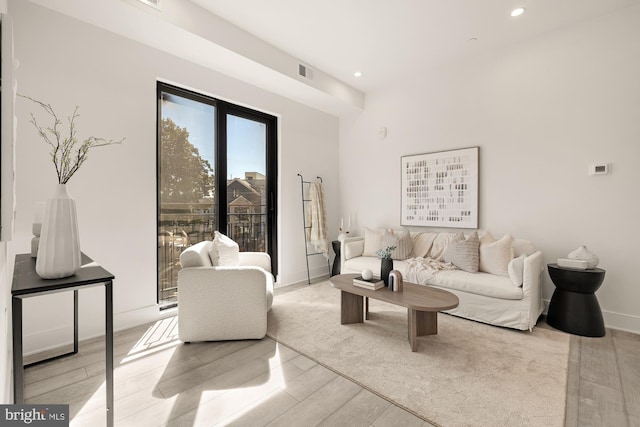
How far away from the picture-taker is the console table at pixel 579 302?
2.60 metres

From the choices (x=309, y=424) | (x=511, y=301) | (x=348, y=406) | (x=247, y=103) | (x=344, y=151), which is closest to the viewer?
(x=309, y=424)

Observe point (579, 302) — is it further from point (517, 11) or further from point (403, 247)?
point (517, 11)

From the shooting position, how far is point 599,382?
1.92m

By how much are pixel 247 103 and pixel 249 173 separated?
920 millimetres

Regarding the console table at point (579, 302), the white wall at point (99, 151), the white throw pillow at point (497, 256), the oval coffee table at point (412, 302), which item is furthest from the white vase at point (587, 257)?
the white wall at point (99, 151)

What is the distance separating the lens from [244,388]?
1857 mm

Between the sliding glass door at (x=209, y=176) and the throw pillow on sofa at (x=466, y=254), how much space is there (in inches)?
94.8

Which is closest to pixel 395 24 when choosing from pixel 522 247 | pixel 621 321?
pixel 522 247

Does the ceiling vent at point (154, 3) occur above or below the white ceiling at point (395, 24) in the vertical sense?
below

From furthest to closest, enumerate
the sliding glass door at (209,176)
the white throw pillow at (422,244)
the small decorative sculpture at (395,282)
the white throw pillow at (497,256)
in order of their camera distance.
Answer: the white throw pillow at (422,244) < the sliding glass door at (209,176) < the white throw pillow at (497,256) < the small decorative sculpture at (395,282)

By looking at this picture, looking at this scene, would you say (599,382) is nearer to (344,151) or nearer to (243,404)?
(243,404)

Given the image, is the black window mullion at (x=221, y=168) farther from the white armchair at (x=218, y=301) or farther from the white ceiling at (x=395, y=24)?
the white armchair at (x=218, y=301)

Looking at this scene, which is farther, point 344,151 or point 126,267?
point 344,151

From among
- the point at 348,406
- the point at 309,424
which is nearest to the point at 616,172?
the point at 348,406
